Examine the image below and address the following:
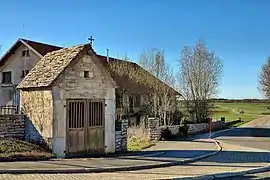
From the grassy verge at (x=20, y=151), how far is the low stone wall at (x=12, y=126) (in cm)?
60

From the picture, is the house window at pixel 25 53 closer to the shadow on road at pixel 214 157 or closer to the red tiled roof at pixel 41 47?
the red tiled roof at pixel 41 47

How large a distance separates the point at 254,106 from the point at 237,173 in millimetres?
69359

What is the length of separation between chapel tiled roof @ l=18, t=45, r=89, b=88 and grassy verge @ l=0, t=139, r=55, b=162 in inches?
103

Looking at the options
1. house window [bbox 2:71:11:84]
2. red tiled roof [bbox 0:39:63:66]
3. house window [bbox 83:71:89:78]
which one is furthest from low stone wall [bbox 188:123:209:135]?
house window [bbox 2:71:11:84]

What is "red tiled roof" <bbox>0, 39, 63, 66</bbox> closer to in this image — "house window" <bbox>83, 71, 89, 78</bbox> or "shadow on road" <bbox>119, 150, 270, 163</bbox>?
"house window" <bbox>83, 71, 89, 78</bbox>

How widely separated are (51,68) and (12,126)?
3131 mm

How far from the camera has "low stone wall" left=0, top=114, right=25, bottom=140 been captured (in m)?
16.8

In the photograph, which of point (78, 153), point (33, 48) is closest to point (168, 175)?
point (78, 153)

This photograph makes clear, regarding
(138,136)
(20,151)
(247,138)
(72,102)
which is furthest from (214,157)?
(247,138)

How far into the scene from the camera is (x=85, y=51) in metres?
17.2

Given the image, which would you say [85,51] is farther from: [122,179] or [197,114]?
[197,114]

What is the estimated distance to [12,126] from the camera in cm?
1725

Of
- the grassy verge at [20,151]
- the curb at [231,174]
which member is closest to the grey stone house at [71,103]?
the grassy verge at [20,151]

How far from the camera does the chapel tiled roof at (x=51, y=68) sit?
16625 millimetres
